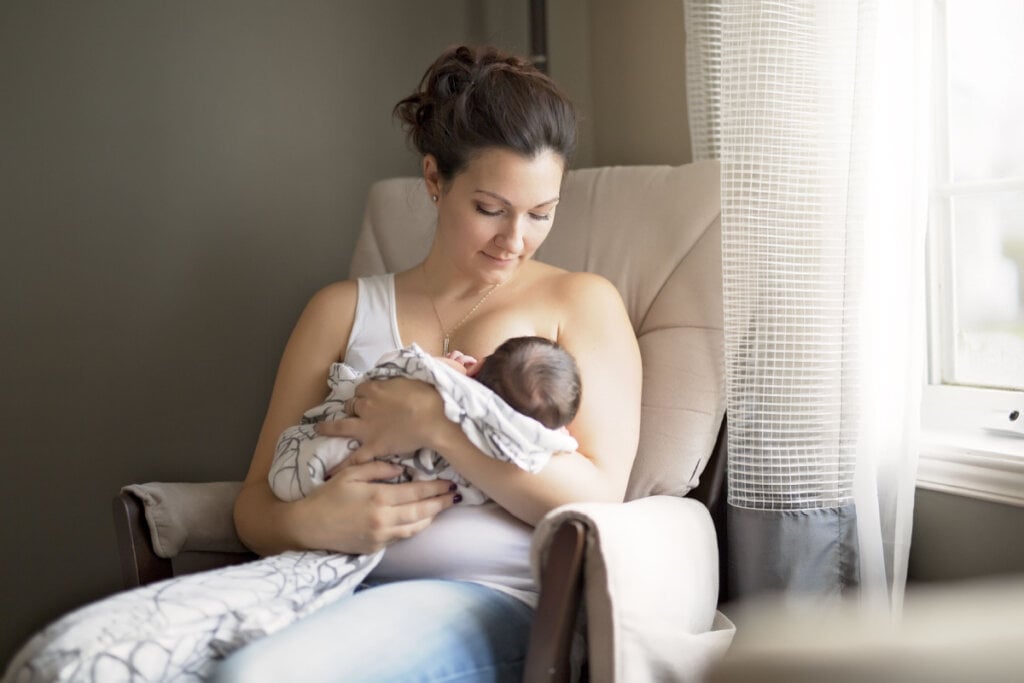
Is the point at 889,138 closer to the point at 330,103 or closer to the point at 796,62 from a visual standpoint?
the point at 796,62

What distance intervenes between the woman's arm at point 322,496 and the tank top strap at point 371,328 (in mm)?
20

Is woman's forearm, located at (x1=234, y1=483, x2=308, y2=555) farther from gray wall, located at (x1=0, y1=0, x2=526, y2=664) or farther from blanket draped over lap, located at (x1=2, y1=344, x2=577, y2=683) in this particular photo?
gray wall, located at (x1=0, y1=0, x2=526, y2=664)

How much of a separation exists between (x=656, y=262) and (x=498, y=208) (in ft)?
1.24

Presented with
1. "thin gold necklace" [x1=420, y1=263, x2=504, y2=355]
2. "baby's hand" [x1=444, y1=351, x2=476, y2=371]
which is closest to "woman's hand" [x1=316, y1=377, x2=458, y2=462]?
"baby's hand" [x1=444, y1=351, x2=476, y2=371]

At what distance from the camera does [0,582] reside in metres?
2.25

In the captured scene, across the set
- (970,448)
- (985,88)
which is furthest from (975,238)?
(970,448)

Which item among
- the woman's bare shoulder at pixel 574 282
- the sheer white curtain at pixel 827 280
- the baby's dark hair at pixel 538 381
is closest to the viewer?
the baby's dark hair at pixel 538 381

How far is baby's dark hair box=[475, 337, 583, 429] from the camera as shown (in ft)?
4.63

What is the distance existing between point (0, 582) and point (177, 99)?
1.14m

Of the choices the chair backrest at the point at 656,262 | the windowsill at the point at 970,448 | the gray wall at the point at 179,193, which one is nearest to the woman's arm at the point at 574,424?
the chair backrest at the point at 656,262

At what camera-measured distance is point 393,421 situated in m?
1.46

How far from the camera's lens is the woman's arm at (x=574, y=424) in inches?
56.7

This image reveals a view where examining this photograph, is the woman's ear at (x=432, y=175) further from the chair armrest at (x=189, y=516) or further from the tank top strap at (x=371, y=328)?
the chair armrest at (x=189, y=516)

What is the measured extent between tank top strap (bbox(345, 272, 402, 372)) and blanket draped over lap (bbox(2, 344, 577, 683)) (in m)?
0.20
